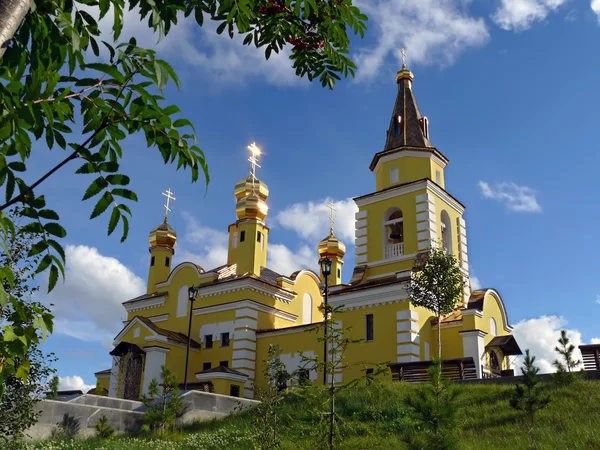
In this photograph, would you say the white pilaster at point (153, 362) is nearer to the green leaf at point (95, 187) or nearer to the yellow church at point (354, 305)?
the yellow church at point (354, 305)

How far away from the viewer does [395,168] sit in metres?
27.8

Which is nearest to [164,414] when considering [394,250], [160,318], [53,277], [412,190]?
[394,250]

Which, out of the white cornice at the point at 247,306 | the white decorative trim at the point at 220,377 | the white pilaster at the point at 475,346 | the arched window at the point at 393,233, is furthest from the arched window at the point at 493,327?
the white decorative trim at the point at 220,377

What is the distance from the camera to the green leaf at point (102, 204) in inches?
111

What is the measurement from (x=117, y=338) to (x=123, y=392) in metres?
3.09

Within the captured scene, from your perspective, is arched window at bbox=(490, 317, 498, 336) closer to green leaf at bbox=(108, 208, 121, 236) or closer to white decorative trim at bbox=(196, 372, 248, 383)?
white decorative trim at bbox=(196, 372, 248, 383)

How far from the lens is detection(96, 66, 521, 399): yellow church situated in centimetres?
2372

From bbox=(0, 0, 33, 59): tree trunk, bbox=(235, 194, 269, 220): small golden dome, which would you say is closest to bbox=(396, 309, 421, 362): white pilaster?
bbox=(235, 194, 269, 220): small golden dome

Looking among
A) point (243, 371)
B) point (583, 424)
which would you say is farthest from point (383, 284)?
point (583, 424)

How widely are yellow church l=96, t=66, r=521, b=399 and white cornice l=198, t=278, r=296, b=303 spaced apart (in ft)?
0.16

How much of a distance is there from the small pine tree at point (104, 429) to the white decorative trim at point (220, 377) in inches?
412

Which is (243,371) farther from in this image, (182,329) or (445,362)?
(445,362)

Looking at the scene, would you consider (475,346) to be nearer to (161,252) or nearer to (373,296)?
(373,296)

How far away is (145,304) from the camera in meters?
32.7
